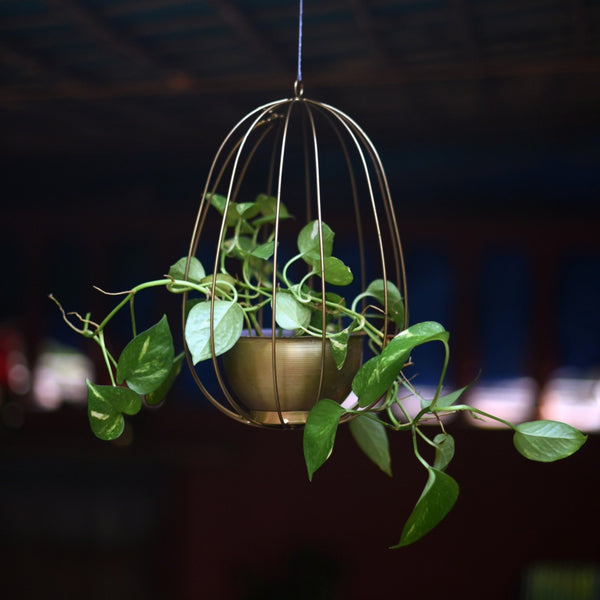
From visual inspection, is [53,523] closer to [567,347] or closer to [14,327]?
[14,327]

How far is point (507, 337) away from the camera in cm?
354

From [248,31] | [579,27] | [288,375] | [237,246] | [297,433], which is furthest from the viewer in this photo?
[297,433]

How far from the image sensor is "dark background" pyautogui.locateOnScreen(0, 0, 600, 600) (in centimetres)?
323

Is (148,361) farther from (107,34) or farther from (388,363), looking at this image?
(107,34)

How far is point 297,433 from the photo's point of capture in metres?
3.50

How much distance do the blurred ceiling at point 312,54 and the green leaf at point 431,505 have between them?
1238 millimetres

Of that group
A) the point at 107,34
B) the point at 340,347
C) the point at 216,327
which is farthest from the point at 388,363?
the point at 107,34

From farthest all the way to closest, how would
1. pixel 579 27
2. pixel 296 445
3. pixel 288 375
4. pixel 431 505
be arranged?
pixel 296 445 → pixel 579 27 → pixel 288 375 → pixel 431 505

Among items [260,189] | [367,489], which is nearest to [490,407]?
[367,489]

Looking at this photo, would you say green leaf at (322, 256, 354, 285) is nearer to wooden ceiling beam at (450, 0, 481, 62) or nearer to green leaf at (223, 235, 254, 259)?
green leaf at (223, 235, 254, 259)

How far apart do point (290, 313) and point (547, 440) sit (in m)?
0.31

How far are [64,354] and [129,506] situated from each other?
898 millimetres

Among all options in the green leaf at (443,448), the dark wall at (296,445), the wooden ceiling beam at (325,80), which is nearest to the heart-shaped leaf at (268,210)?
the green leaf at (443,448)

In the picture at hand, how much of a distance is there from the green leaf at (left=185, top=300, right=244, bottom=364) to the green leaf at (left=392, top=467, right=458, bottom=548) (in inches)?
9.7
